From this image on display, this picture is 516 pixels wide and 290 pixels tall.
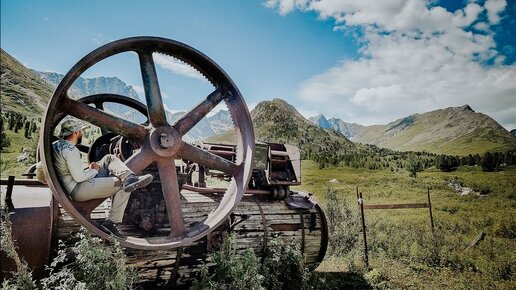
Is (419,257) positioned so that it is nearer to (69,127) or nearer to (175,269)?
(175,269)

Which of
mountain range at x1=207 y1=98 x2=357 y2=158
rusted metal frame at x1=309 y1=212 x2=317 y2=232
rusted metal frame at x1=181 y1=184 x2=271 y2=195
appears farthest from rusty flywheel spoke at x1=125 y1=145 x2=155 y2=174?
mountain range at x1=207 y1=98 x2=357 y2=158

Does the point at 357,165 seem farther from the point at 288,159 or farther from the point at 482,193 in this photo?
the point at 288,159

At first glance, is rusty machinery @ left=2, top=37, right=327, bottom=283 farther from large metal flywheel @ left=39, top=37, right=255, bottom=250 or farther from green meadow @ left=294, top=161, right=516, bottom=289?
green meadow @ left=294, top=161, right=516, bottom=289

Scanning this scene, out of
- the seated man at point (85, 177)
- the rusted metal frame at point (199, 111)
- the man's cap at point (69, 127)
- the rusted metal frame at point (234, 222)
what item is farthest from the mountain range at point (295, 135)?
the seated man at point (85, 177)

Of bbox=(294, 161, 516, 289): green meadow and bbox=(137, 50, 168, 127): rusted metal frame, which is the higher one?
bbox=(137, 50, 168, 127): rusted metal frame

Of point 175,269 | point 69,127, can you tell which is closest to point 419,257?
point 175,269

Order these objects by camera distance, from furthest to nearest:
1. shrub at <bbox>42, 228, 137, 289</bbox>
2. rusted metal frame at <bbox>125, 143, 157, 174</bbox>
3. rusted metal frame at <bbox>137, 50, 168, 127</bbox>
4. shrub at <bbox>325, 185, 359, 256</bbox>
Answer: shrub at <bbox>325, 185, 359, 256</bbox>, rusted metal frame at <bbox>137, 50, 168, 127</bbox>, rusted metal frame at <bbox>125, 143, 157, 174</bbox>, shrub at <bbox>42, 228, 137, 289</bbox>

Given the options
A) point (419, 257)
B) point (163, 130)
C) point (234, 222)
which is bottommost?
point (419, 257)

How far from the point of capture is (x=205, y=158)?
441 centimetres

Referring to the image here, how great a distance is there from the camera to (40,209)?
153 inches

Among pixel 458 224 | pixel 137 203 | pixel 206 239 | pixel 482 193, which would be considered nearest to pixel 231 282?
pixel 206 239

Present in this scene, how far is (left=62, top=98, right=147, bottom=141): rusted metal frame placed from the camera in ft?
11.8

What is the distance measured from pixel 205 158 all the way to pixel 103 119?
4.36ft

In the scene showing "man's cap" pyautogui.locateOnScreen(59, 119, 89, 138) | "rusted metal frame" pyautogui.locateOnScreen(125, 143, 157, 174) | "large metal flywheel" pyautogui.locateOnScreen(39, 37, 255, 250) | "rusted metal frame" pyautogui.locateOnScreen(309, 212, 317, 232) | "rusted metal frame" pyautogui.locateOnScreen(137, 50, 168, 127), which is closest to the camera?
"large metal flywheel" pyautogui.locateOnScreen(39, 37, 255, 250)
